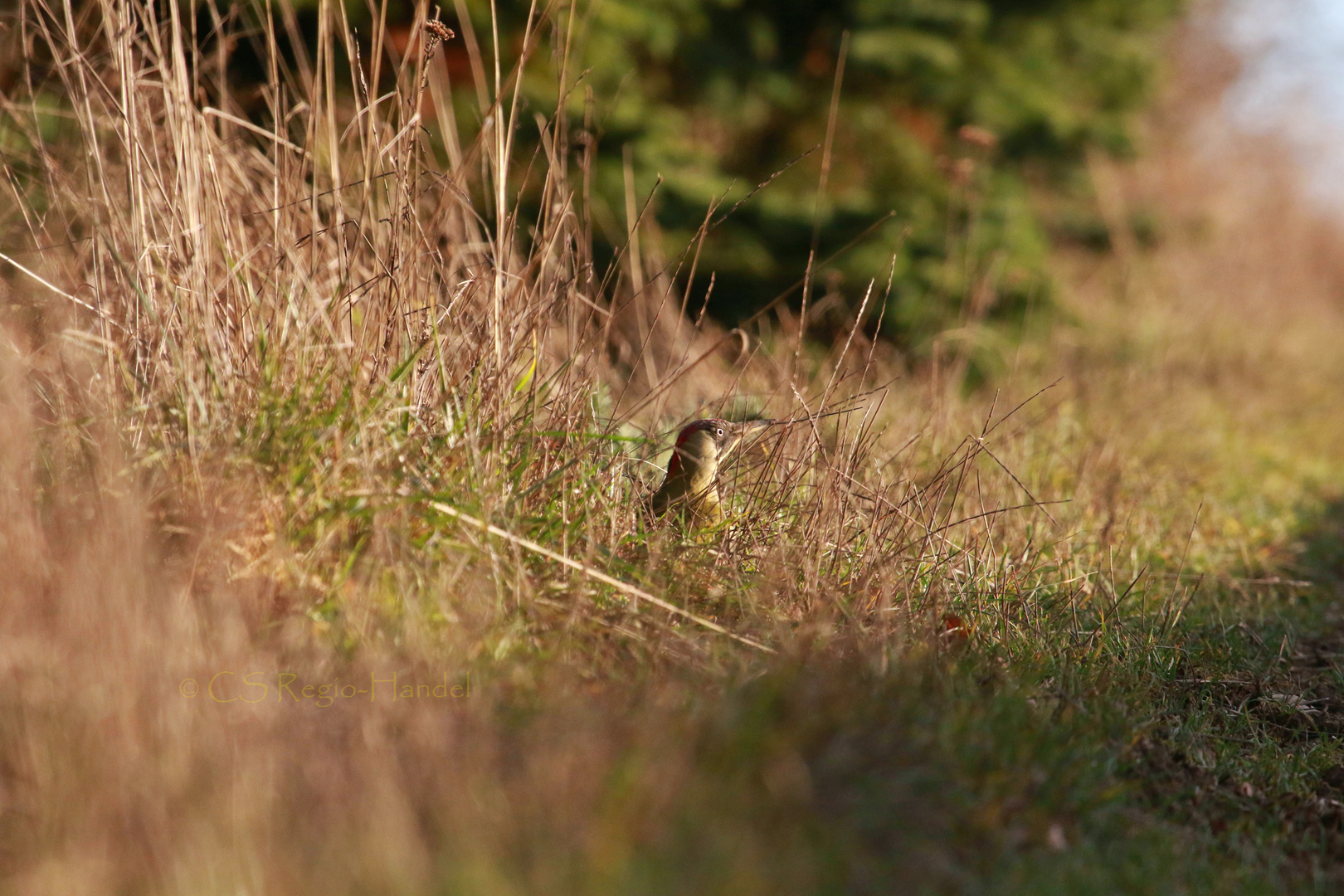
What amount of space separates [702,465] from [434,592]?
1005mm

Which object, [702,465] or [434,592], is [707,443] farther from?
[434,592]

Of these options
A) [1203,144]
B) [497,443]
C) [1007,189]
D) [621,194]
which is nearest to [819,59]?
[1007,189]

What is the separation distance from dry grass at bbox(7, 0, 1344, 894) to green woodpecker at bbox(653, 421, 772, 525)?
11cm

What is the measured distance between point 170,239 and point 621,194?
11.9ft

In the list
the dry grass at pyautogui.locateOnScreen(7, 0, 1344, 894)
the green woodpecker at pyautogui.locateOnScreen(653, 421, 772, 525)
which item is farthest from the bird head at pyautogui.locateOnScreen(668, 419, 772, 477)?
the dry grass at pyautogui.locateOnScreen(7, 0, 1344, 894)

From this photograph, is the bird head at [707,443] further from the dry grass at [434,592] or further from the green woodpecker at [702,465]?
the dry grass at [434,592]

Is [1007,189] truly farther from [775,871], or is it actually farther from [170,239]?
[775,871]

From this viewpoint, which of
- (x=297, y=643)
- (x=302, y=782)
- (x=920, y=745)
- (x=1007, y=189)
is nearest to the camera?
(x=302, y=782)

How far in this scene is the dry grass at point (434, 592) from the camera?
1813 mm

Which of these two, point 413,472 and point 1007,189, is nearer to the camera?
point 413,472

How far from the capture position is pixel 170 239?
2793mm

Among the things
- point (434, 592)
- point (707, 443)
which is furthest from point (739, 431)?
point (434, 592)

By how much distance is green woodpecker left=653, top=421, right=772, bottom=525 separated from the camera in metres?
3.13

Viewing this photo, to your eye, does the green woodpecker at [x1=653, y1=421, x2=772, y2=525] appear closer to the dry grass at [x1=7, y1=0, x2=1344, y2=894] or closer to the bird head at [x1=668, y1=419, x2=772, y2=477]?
the bird head at [x1=668, y1=419, x2=772, y2=477]
